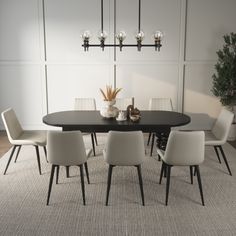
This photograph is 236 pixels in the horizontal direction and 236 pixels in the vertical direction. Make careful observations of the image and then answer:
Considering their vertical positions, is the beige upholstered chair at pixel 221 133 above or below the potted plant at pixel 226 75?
below

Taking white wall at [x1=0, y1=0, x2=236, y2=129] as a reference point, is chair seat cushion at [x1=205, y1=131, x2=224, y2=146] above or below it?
below

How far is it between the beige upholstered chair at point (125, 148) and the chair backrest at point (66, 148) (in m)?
0.27

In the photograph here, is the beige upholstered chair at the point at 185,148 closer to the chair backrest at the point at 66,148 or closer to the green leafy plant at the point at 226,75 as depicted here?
the chair backrest at the point at 66,148

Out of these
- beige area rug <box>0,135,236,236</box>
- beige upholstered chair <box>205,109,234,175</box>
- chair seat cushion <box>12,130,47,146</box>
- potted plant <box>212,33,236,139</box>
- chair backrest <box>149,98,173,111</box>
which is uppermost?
potted plant <box>212,33,236,139</box>

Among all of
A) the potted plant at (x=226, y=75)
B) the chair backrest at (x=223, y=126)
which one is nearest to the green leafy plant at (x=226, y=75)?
the potted plant at (x=226, y=75)

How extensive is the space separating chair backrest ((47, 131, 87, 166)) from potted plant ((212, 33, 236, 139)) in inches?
120

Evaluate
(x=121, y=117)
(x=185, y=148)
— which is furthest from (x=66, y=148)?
(x=185, y=148)

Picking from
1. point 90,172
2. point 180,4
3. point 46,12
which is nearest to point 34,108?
point 46,12

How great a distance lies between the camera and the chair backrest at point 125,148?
298 centimetres

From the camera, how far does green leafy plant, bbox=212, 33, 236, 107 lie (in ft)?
17.1

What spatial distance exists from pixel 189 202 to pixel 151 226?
2.02ft

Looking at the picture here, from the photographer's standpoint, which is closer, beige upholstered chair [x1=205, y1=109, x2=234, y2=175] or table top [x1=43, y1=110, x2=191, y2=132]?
table top [x1=43, y1=110, x2=191, y2=132]

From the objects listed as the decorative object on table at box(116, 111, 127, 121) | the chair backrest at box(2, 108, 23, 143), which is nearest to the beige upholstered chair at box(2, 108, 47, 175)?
the chair backrest at box(2, 108, 23, 143)

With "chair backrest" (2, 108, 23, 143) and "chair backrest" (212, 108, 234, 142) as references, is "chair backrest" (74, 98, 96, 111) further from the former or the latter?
"chair backrest" (212, 108, 234, 142)
